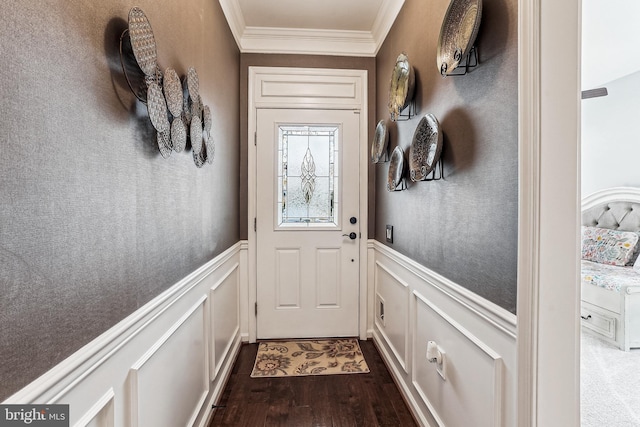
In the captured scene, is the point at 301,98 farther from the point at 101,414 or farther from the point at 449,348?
the point at 101,414

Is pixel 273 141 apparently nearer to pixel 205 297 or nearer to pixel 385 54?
pixel 385 54

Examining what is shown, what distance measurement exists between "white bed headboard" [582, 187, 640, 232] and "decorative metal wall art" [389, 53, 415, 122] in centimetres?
292

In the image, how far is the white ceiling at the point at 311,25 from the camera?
229 cm

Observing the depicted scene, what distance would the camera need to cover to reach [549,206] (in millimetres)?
906

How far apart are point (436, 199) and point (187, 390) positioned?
147 cm

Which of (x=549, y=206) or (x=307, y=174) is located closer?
(x=549, y=206)

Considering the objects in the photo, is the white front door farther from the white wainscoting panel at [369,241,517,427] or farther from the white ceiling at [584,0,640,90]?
the white ceiling at [584,0,640,90]

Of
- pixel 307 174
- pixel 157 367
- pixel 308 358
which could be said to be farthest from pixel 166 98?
pixel 308 358

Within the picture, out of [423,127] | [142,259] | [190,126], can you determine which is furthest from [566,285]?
[190,126]

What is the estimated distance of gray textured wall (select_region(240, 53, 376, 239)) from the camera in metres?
2.69

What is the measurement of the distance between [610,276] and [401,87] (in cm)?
257

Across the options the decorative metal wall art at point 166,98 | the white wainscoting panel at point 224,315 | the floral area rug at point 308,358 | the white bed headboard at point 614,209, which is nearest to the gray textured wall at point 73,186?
the decorative metal wall art at point 166,98

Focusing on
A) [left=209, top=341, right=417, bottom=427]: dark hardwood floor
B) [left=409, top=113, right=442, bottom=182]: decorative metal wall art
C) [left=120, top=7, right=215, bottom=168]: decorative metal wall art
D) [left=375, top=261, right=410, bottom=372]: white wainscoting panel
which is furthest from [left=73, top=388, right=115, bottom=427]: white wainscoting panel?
[left=375, top=261, right=410, bottom=372]: white wainscoting panel

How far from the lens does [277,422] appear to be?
5.79 feet
